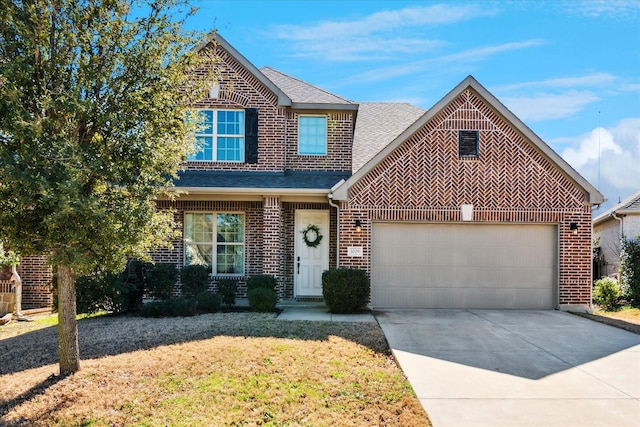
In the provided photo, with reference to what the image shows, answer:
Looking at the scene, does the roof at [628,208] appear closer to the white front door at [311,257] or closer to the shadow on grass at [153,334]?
the white front door at [311,257]

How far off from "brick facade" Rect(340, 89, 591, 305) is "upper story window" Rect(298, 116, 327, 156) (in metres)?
2.57

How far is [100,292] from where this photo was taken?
35.1 ft

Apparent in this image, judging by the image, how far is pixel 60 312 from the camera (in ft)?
20.2

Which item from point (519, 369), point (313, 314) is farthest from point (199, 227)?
point (519, 369)

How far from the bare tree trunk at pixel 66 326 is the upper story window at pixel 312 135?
8.33m

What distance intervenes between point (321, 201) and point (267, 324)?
430 centimetres

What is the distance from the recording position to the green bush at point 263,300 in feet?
36.0

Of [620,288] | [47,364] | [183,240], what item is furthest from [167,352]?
[620,288]

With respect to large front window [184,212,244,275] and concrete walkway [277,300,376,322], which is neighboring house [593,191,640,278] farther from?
large front window [184,212,244,275]

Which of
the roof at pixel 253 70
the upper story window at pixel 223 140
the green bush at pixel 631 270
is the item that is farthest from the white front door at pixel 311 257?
the green bush at pixel 631 270

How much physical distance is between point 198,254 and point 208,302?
90.2 inches

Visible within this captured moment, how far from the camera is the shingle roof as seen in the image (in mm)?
12078

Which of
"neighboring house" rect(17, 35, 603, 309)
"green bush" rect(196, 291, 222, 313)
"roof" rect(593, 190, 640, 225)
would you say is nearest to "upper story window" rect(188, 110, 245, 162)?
"neighboring house" rect(17, 35, 603, 309)

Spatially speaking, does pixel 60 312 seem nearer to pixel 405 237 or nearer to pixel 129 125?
pixel 129 125
